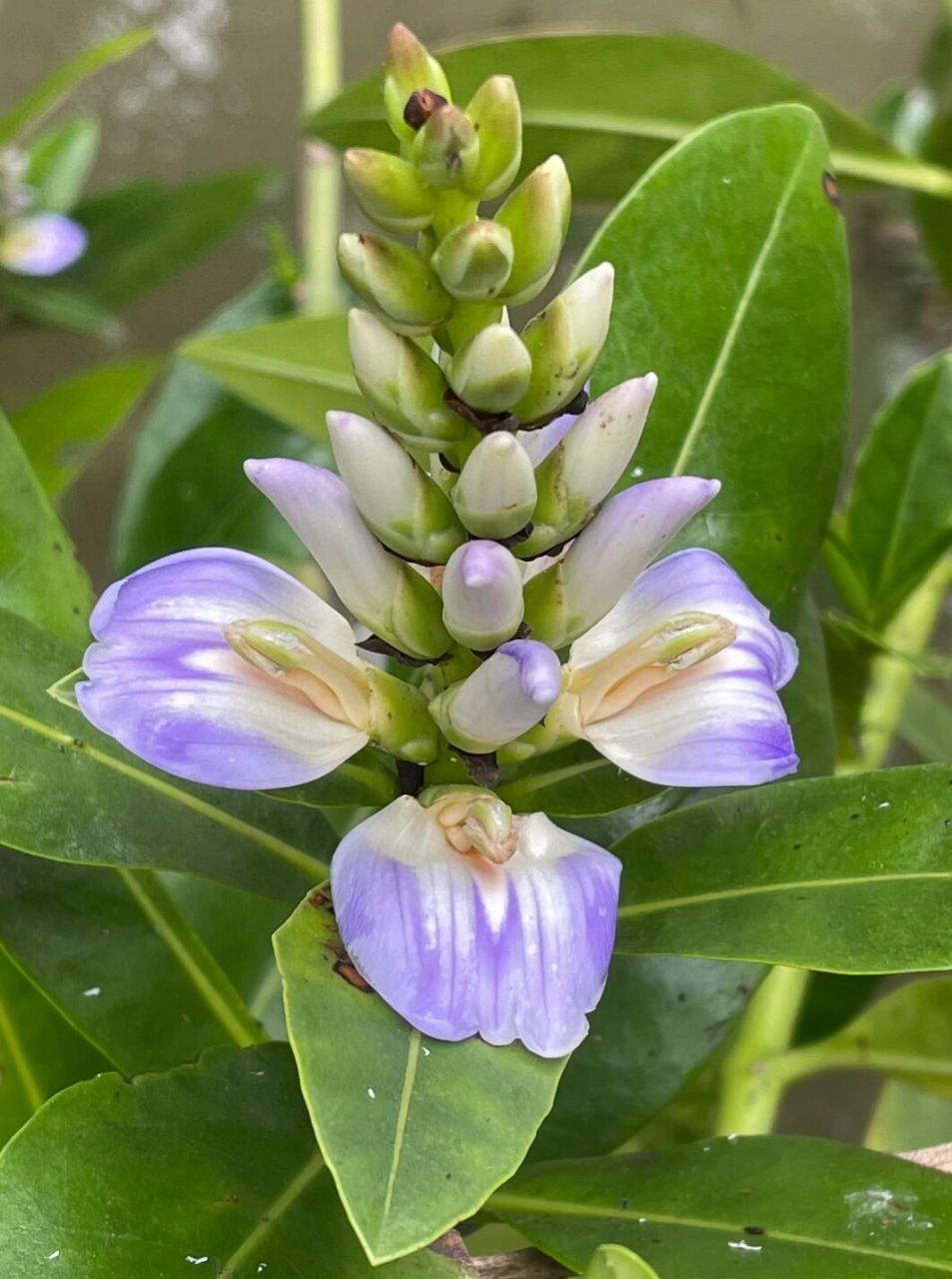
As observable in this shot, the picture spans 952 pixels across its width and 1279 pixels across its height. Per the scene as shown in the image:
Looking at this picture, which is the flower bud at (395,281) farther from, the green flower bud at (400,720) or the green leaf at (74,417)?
the green leaf at (74,417)

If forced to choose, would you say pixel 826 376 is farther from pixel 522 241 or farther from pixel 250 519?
pixel 250 519

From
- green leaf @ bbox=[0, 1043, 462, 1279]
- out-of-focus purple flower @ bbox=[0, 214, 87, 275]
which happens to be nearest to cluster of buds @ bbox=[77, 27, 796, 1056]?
green leaf @ bbox=[0, 1043, 462, 1279]

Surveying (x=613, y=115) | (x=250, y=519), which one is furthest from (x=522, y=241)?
(x=250, y=519)

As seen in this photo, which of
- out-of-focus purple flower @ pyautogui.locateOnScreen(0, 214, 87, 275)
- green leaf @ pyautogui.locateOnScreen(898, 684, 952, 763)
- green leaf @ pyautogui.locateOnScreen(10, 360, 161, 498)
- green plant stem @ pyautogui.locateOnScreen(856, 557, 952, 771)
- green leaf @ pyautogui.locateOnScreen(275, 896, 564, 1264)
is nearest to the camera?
green leaf @ pyautogui.locateOnScreen(275, 896, 564, 1264)

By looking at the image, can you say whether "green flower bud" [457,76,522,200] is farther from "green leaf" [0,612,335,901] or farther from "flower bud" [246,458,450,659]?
"green leaf" [0,612,335,901]

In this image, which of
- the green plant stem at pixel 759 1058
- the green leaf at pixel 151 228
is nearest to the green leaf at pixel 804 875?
the green plant stem at pixel 759 1058

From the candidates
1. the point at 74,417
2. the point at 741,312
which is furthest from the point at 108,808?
the point at 74,417
